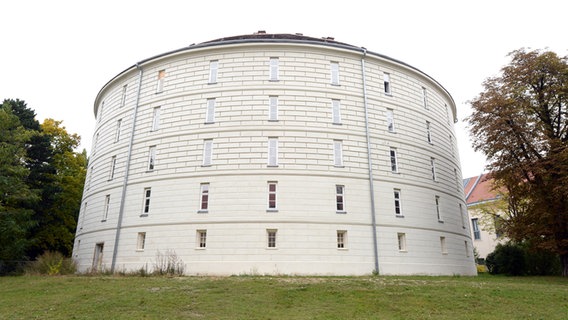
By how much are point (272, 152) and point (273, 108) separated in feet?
10.9

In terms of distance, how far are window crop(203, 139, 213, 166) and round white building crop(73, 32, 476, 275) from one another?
0.08 m

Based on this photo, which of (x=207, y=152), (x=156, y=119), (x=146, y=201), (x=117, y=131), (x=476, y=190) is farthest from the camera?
(x=476, y=190)

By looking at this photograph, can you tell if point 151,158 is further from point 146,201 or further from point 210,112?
point 210,112

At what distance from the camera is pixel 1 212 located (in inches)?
984

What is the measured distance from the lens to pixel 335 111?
27656 millimetres

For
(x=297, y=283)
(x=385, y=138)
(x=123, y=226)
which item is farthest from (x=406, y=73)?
(x=123, y=226)

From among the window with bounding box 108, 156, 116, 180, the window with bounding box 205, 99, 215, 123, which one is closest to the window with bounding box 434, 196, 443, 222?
the window with bounding box 205, 99, 215, 123

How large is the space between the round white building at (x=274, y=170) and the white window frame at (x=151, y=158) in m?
0.08

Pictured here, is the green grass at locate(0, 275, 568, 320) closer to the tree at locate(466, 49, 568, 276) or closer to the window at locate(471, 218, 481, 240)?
the tree at locate(466, 49, 568, 276)

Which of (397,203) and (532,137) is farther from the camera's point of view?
(397,203)

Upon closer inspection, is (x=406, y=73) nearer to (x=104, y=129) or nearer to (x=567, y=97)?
(x=567, y=97)

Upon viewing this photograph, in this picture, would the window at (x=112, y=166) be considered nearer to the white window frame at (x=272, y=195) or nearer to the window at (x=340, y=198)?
the white window frame at (x=272, y=195)

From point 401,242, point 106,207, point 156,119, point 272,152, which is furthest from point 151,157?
point 401,242

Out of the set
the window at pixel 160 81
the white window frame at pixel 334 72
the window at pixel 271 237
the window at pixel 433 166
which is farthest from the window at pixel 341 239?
the window at pixel 160 81
